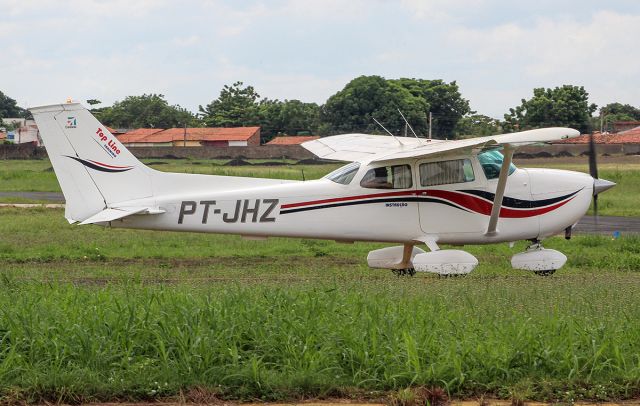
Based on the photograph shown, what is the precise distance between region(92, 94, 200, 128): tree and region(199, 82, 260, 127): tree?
6.24 ft

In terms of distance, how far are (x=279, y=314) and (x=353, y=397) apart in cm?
131

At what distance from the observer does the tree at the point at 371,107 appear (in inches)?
2458

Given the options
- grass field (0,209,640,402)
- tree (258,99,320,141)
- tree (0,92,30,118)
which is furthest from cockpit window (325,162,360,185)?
tree (0,92,30,118)

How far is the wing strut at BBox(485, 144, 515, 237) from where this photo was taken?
13766 millimetres

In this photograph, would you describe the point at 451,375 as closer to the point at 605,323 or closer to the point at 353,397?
the point at 353,397

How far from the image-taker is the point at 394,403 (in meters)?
6.61

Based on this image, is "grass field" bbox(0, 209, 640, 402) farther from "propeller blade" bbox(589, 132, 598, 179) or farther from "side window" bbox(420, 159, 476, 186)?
"propeller blade" bbox(589, 132, 598, 179)

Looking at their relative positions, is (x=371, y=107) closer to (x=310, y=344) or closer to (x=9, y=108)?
(x=310, y=344)

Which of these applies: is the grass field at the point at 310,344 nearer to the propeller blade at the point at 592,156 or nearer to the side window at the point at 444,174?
the side window at the point at 444,174

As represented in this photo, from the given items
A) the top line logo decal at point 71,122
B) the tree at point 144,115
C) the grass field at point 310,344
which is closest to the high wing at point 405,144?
the grass field at point 310,344

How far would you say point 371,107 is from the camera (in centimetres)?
6556

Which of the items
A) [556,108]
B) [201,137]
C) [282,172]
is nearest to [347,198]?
[282,172]

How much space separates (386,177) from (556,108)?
42503mm

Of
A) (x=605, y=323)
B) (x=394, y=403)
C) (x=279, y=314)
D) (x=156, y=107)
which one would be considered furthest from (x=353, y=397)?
(x=156, y=107)
